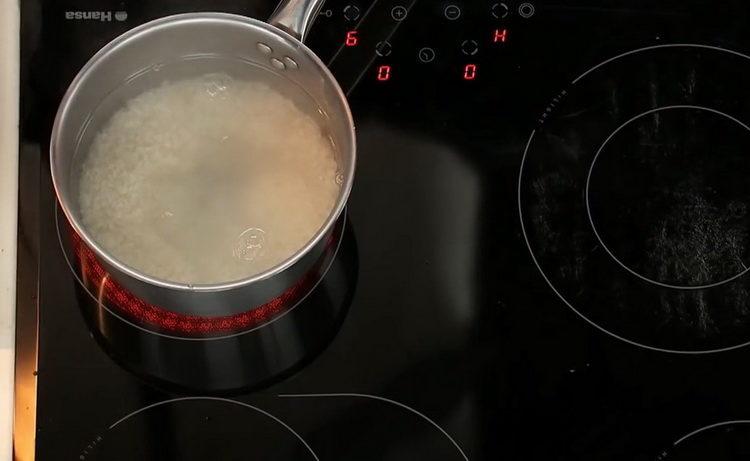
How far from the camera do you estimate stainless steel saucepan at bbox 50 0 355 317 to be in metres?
0.61

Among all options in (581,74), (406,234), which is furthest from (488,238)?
(581,74)

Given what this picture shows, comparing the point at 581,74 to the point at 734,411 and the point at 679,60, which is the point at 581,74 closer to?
the point at 679,60

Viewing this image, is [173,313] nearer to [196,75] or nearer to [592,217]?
[196,75]

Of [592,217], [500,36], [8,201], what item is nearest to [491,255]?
[592,217]

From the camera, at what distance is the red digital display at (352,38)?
77 cm

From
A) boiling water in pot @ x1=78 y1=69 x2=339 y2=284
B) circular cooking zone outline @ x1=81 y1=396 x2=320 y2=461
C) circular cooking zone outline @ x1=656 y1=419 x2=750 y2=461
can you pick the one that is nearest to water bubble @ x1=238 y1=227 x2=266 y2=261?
boiling water in pot @ x1=78 y1=69 x2=339 y2=284

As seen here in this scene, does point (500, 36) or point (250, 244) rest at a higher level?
point (500, 36)

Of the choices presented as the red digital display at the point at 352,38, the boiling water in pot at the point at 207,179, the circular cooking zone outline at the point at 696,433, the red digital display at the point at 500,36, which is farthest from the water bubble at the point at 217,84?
the circular cooking zone outline at the point at 696,433

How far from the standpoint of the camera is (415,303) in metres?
0.72

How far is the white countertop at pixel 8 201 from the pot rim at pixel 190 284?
10 cm

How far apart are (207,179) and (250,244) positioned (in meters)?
0.07

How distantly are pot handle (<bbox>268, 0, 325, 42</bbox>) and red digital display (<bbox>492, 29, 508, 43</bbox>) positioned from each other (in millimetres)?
177

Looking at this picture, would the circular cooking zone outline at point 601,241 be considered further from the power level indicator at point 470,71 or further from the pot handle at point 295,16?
the pot handle at point 295,16

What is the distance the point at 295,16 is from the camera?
671mm
